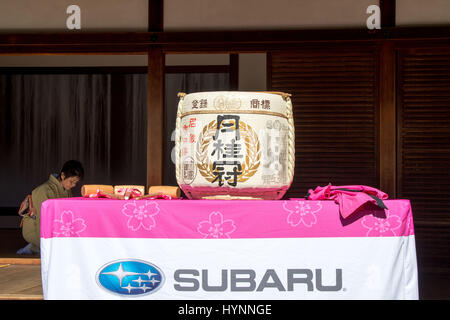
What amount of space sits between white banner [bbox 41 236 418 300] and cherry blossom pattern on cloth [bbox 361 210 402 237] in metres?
0.02

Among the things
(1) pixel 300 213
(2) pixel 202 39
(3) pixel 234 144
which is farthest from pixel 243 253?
(2) pixel 202 39

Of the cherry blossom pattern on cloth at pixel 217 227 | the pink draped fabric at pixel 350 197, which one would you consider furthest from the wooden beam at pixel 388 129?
the cherry blossom pattern on cloth at pixel 217 227

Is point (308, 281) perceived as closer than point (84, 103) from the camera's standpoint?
Yes

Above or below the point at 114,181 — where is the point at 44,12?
above

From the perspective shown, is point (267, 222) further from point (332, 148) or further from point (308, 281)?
point (332, 148)

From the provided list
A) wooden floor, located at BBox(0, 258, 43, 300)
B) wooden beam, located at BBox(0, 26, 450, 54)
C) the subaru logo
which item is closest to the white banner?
the subaru logo

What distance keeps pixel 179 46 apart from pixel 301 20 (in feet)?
3.56

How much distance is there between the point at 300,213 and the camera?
164 cm

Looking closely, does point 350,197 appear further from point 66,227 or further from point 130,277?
point 66,227

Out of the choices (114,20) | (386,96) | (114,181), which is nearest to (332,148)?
(386,96)

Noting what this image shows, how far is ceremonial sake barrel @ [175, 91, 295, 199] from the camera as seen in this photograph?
1599mm

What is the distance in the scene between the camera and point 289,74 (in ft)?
14.4

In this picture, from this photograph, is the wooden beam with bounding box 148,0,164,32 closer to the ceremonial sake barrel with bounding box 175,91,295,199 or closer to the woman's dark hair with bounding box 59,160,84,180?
the woman's dark hair with bounding box 59,160,84,180

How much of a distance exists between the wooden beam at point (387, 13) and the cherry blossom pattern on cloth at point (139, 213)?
3131 millimetres
